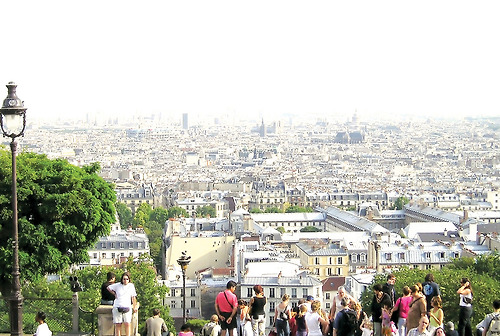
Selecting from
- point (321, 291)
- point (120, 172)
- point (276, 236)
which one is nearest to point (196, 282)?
point (321, 291)

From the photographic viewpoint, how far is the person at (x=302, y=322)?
12492 mm

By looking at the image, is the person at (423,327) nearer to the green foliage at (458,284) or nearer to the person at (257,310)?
the person at (257,310)

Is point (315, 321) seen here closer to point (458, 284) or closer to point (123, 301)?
point (123, 301)

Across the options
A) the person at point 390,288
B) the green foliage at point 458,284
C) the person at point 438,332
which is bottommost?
the green foliage at point 458,284

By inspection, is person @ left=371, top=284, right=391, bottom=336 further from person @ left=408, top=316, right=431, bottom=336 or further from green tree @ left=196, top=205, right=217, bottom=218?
green tree @ left=196, top=205, right=217, bottom=218

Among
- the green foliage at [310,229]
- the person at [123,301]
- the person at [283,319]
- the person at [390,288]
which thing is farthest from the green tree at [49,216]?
the green foliage at [310,229]

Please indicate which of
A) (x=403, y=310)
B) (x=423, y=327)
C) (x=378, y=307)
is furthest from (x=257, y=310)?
(x=423, y=327)

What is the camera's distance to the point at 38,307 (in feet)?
56.8

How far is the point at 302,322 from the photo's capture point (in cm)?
1252

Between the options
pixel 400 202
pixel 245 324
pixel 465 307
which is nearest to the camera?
pixel 245 324

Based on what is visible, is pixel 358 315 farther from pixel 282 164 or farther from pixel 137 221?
pixel 282 164

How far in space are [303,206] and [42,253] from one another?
69274 millimetres

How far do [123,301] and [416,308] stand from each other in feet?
11.9

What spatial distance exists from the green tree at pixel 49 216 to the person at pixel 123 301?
507 cm
